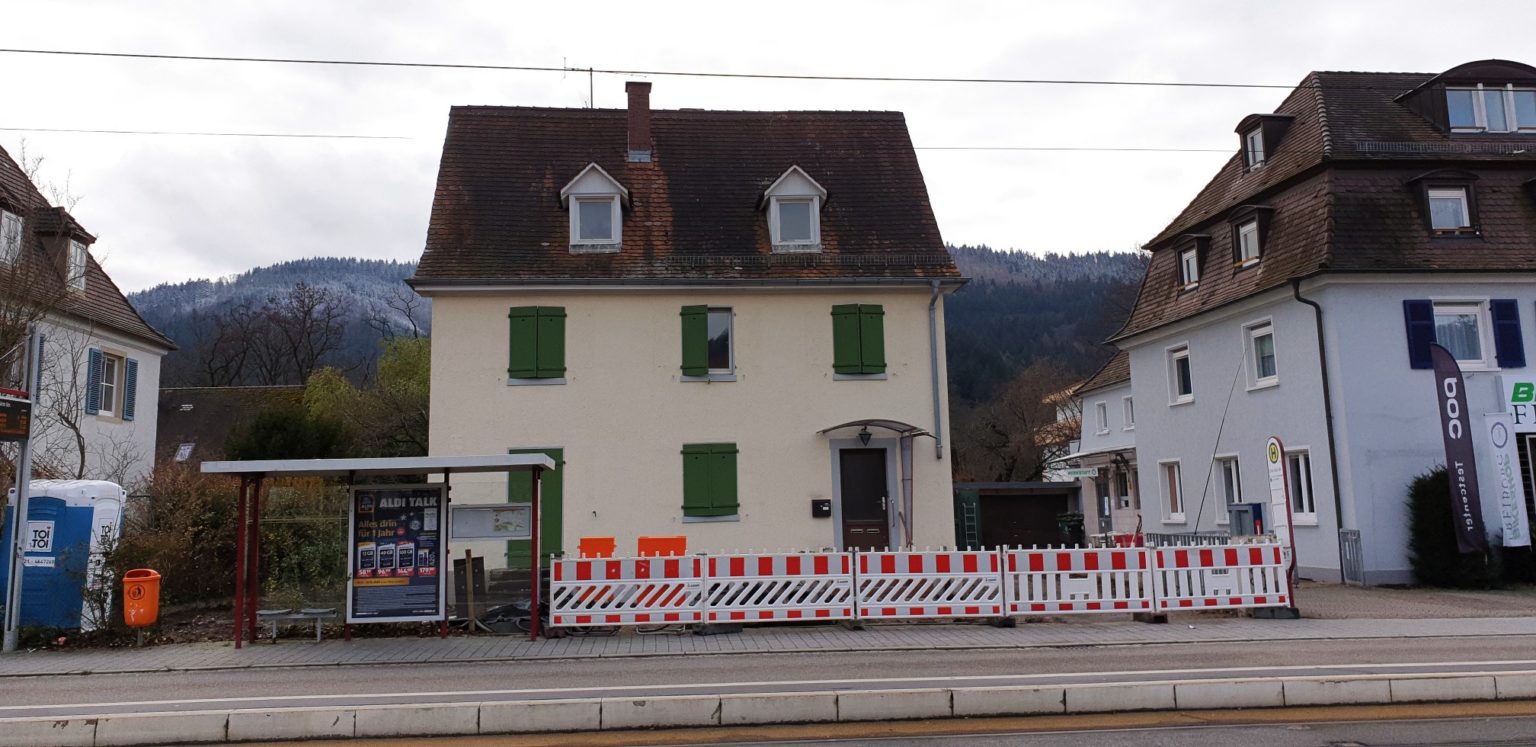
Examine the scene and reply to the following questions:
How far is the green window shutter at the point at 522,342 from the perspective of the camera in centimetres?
2133

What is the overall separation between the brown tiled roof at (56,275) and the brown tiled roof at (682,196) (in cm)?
630

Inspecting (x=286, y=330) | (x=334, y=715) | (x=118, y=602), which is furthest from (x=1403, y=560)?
(x=286, y=330)

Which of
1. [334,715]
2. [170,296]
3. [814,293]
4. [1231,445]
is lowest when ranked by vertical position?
[334,715]

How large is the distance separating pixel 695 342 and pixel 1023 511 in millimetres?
18363

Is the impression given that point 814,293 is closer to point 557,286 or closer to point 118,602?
point 557,286

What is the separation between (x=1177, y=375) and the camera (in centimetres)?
2905

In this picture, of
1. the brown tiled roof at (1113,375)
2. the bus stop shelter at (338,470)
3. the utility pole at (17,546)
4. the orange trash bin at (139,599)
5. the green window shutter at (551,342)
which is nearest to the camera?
the bus stop shelter at (338,470)

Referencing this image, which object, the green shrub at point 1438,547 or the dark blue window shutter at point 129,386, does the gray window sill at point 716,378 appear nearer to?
the green shrub at point 1438,547

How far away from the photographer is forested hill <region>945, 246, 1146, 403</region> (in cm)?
6850

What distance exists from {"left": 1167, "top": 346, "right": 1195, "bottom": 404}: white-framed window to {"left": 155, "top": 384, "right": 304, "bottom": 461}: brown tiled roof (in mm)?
36097

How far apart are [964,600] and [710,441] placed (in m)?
7.47

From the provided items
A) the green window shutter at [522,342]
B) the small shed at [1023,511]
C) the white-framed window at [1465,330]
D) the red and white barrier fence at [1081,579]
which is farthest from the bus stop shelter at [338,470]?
the small shed at [1023,511]

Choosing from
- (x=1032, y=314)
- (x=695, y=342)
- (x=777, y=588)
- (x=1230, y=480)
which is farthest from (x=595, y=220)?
(x=1032, y=314)

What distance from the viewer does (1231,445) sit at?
25.9 m
